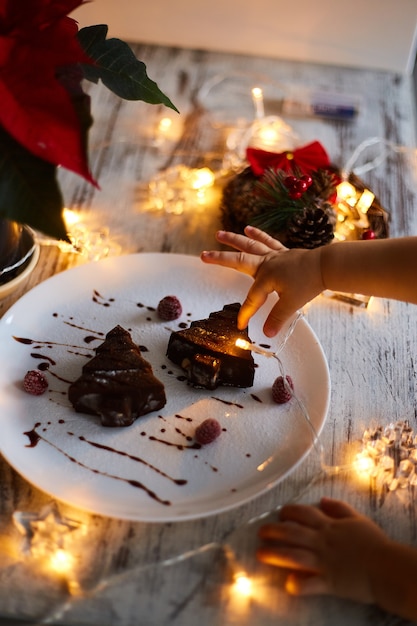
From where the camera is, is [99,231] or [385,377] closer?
[385,377]

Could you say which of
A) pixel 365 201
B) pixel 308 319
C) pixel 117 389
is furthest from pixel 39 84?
pixel 365 201

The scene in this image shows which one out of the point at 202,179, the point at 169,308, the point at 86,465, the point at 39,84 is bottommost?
the point at 86,465

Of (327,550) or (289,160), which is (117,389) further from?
(289,160)

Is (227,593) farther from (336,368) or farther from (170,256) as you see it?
(170,256)

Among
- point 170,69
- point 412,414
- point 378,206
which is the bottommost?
point 412,414

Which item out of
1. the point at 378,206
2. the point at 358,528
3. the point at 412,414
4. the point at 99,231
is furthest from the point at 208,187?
the point at 358,528

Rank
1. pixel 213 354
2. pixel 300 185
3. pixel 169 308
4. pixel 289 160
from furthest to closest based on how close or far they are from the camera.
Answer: pixel 289 160 → pixel 300 185 → pixel 169 308 → pixel 213 354

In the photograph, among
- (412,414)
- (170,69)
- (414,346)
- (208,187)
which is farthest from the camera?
(170,69)

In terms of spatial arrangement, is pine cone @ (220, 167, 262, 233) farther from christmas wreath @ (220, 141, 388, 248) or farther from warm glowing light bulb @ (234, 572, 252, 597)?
warm glowing light bulb @ (234, 572, 252, 597)

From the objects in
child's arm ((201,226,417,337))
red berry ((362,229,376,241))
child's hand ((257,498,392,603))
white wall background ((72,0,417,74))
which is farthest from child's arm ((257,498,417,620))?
white wall background ((72,0,417,74))
